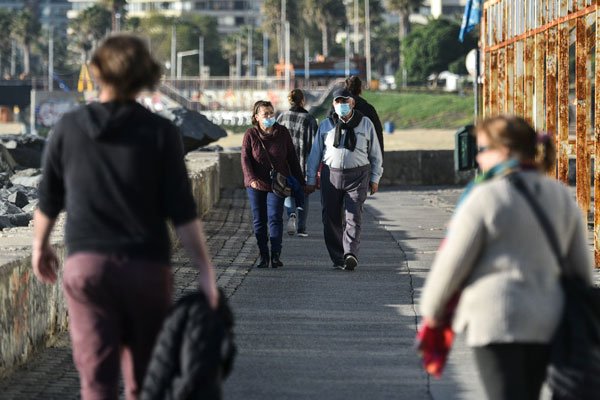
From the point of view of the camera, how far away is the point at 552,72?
55.7ft

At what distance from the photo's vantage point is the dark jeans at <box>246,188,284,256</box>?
14500 mm

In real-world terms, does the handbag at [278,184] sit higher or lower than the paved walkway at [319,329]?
higher

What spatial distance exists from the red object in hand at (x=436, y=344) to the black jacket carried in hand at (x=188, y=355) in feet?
2.10

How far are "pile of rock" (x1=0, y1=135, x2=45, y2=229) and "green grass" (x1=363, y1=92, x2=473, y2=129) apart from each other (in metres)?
72.4

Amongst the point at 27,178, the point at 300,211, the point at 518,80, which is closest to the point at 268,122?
the point at 300,211

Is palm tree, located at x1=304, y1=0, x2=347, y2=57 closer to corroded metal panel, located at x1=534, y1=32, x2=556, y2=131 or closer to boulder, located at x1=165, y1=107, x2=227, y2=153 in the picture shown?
boulder, located at x1=165, y1=107, x2=227, y2=153

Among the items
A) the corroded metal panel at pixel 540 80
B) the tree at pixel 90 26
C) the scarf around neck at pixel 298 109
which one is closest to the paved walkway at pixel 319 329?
the scarf around neck at pixel 298 109

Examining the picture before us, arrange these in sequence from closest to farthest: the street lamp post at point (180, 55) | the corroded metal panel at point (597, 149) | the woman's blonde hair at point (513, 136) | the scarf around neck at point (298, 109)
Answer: the woman's blonde hair at point (513, 136) → the corroded metal panel at point (597, 149) → the scarf around neck at point (298, 109) → the street lamp post at point (180, 55)

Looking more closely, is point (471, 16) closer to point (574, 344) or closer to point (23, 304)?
point (23, 304)

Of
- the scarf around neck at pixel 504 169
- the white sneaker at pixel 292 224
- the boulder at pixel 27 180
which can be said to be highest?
the scarf around neck at pixel 504 169

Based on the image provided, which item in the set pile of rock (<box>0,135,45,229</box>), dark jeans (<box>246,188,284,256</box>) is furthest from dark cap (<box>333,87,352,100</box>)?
pile of rock (<box>0,135,45,229</box>)

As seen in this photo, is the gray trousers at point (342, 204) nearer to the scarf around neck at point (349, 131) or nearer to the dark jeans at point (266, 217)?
the scarf around neck at point (349, 131)

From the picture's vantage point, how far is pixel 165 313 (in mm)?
5613

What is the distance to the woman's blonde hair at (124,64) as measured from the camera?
18.0ft
